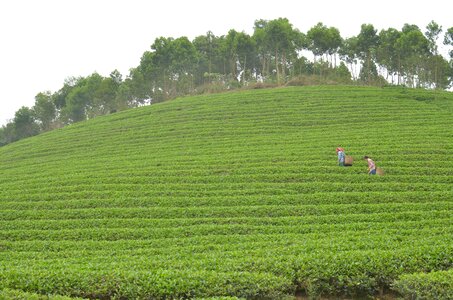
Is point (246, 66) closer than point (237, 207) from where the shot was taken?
No

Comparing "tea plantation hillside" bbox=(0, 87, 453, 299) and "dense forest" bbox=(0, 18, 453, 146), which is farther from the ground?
"dense forest" bbox=(0, 18, 453, 146)

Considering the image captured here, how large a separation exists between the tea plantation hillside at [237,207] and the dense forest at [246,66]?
78.7 feet

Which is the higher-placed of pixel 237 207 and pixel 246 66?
pixel 246 66

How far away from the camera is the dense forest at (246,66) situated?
59.6m

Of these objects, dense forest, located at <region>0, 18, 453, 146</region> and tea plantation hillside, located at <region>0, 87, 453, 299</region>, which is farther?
dense forest, located at <region>0, 18, 453, 146</region>

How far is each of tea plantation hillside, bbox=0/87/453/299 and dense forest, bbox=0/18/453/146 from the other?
24.0m

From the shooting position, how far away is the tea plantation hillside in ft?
32.9

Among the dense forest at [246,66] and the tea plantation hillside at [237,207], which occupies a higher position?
the dense forest at [246,66]

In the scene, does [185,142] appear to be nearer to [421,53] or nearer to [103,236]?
[103,236]

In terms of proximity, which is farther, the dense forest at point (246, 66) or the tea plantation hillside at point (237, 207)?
the dense forest at point (246, 66)

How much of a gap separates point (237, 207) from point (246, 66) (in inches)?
2482

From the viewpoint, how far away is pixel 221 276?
9.81 m

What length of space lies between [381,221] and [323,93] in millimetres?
31263

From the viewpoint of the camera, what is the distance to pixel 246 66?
257 ft
